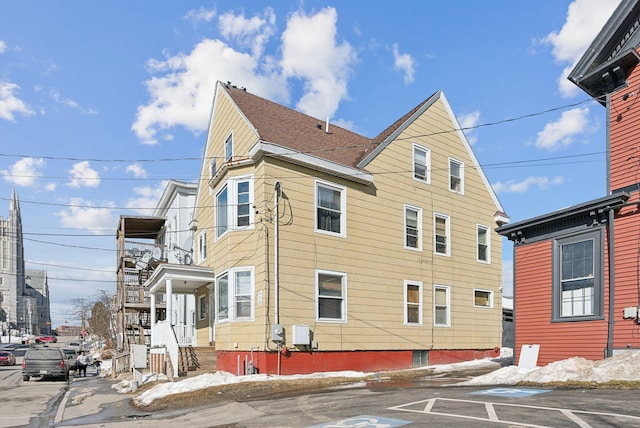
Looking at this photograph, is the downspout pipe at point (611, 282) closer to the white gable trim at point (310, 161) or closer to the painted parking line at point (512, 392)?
the painted parking line at point (512, 392)

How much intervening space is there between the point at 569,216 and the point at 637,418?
7936mm

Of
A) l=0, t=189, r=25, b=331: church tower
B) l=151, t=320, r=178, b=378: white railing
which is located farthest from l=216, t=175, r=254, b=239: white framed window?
l=0, t=189, r=25, b=331: church tower

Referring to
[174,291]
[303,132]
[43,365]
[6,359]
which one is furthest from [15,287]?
[303,132]

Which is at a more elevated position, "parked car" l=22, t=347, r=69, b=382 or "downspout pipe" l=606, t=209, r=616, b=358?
"downspout pipe" l=606, t=209, r=616, b=358

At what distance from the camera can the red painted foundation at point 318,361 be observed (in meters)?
16.6

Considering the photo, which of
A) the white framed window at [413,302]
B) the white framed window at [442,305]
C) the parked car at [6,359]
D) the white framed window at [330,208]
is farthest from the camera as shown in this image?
the parked car at [6,359]

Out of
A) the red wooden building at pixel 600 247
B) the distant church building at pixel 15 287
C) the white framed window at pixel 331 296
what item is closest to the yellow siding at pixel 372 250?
the white framed window at pixel 331 296

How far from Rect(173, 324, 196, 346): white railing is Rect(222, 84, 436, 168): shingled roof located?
10.3m

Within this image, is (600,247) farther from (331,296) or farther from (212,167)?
(212,167)

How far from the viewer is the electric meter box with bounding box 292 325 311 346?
659 inches

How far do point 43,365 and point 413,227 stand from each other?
17955mm

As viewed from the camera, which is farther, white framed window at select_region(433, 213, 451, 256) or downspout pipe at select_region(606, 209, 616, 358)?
white framed window at select_region(433, 213, 451, 256)

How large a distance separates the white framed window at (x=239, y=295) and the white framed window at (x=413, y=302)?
6.28m

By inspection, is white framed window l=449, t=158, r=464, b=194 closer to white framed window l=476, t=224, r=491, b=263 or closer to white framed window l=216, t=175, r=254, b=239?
white framed window l=476, t=224, r=491, b=263
